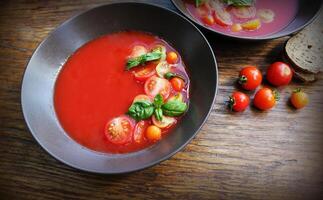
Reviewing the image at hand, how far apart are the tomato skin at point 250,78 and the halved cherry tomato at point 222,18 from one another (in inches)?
14.9

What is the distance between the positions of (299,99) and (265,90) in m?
0.17

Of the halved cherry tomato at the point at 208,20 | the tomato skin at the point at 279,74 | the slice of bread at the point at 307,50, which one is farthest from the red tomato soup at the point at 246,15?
the tomato skin at the point at 279,74

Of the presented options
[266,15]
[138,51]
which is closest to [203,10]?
[266,15]

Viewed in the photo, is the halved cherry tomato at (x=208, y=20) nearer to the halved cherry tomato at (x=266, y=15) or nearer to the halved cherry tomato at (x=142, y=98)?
the halved cherry tomato at (x=266, y=15)

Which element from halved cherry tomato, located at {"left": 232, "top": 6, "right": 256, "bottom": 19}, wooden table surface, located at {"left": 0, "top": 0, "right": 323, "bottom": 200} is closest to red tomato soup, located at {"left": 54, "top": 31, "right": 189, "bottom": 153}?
wooden table surface, located at {"left": 0, "top": 0, "right": 323, "bottom": 200}

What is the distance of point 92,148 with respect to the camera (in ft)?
5.39

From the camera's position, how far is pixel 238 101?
1.74 m

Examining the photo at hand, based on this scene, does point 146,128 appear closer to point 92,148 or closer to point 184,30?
point 92,148

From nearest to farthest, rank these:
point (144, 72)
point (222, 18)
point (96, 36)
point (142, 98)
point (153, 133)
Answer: point (153, 133)
point (142, 98)
point (144, 72)
point (96, 36)
point (222, 18)

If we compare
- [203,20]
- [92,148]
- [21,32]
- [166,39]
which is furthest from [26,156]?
[203,20]

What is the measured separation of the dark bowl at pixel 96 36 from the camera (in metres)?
1.54

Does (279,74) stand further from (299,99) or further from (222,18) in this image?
(222,18)

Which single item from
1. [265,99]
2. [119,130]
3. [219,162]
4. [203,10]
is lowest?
[219,162]

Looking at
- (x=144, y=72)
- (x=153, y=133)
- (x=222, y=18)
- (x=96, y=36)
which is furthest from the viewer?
(x=222, y=18)
